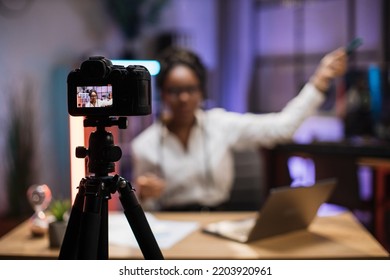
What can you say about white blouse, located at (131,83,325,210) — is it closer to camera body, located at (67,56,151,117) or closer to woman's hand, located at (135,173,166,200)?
woman's hand, located at (135,173,166,200)

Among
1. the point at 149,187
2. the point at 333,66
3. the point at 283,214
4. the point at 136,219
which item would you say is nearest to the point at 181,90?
the point at 149,187

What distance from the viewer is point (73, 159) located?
3.46 feet

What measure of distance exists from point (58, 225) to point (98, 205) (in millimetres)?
548

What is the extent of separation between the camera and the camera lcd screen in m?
0.96

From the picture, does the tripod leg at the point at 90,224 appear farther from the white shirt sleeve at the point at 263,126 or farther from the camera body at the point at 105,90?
the white shirt sleeve at the point at 263,126

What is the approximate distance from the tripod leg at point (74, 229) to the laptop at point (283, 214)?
521 mm

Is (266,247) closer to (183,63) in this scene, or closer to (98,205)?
(98,205)

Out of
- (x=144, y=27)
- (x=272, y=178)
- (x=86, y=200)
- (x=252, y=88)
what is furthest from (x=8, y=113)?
(x=86, y=200)

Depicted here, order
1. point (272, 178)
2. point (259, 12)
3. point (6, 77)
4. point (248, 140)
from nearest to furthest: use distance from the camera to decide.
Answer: point (248, 140) → point (6, 77) → point (272, 178) → point (259, 12)

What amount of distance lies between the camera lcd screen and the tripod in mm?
33

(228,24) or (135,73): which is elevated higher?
(228,24)

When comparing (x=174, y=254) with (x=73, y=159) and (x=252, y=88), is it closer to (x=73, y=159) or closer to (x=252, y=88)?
(x=73, y=159)

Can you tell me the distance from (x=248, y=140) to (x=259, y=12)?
8.73 ft

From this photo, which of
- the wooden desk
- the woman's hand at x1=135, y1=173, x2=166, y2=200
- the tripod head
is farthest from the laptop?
the tripod head
